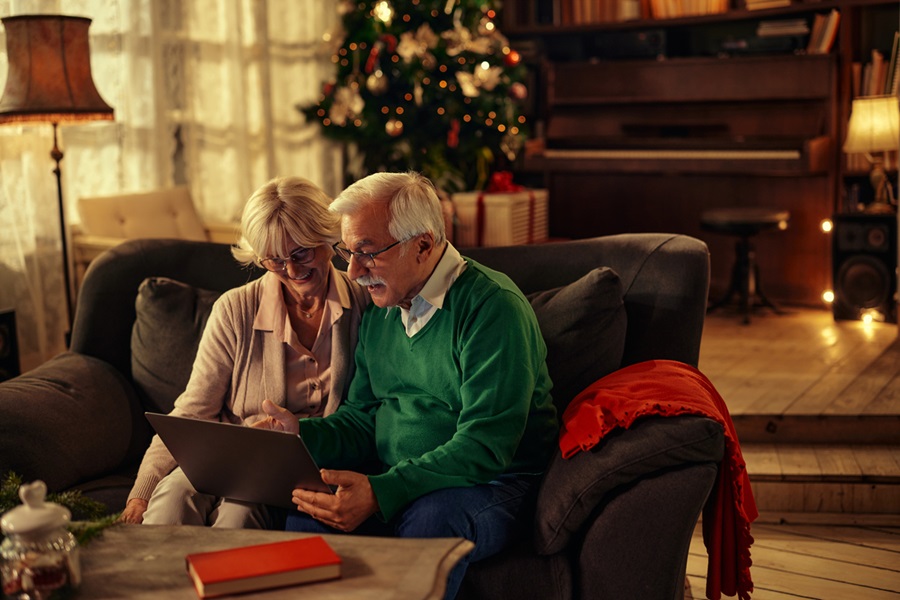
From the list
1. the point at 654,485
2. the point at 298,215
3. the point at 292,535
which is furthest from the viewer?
the point at 298,215

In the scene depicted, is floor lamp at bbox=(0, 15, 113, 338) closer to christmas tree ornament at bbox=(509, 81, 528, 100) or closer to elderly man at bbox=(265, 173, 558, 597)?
elderly man at bbox=(265, 173, 558, 597)

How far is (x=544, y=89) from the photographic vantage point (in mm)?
6281

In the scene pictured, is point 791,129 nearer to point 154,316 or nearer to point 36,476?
point 154,316

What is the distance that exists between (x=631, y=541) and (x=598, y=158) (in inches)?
163

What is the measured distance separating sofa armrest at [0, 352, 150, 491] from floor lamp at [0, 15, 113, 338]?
3.73 feet

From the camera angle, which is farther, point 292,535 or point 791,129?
point 791,129

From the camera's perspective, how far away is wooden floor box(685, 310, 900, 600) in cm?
284

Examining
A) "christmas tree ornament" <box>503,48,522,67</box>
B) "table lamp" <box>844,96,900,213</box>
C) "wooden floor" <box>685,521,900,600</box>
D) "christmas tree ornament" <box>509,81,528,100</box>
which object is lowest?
"wooden floor" <box>685,521,900,600</box>

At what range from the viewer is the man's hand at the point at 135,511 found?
7.17ft

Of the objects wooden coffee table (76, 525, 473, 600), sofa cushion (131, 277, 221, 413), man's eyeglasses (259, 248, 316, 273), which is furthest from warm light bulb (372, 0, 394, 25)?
wooden coffee table (76, 525, 473, 600)

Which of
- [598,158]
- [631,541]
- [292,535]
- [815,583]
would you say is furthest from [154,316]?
[598,158]

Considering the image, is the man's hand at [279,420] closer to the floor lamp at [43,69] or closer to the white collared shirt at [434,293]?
the white collared shirt at [434,293]

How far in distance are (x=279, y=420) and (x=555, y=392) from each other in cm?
60

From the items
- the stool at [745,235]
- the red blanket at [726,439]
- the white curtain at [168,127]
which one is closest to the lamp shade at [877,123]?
the stool at [745,235]
